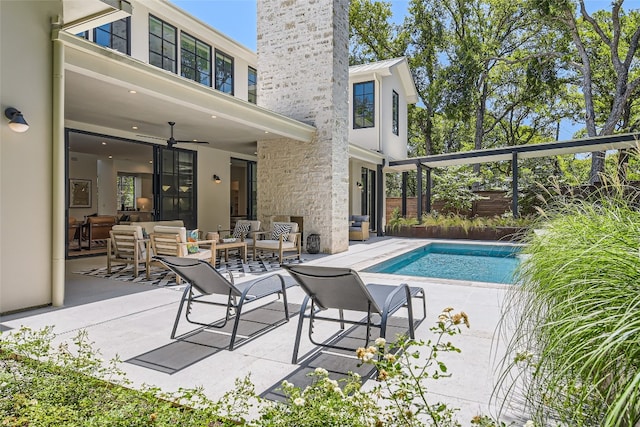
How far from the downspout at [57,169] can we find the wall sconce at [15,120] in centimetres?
42

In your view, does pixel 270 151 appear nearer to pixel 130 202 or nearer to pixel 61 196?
pixel 61 196

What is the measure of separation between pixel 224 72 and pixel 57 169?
862 centimetres

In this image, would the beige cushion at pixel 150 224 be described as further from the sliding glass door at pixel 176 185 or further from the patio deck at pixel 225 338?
the patio deck at pixel 225 338

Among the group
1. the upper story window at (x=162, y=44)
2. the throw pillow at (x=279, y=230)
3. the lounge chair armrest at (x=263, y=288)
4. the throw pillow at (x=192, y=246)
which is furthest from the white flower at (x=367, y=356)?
the upper story window at (x=162, y=44)

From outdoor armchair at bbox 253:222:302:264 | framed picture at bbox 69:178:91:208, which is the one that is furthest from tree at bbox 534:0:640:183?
framed picture at bbox 69:178:91:208

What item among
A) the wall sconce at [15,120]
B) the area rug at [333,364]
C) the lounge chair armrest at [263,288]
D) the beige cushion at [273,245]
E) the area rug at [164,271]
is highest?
the wall sconce at [15,120]

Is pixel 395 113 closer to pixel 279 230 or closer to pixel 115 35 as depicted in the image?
pixel 279 230

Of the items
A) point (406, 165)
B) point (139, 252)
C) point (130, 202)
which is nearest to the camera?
point (139, 252)

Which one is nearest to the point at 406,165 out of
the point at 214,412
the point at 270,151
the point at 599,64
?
the point at 270,151

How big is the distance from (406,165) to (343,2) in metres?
6.79

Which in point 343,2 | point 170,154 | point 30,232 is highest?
point 343,2

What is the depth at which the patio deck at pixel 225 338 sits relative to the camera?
2.57m

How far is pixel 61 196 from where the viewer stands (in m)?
4.53

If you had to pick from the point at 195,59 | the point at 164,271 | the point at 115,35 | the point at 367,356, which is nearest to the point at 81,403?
the point at 367,356
